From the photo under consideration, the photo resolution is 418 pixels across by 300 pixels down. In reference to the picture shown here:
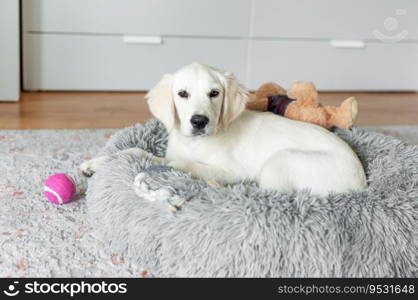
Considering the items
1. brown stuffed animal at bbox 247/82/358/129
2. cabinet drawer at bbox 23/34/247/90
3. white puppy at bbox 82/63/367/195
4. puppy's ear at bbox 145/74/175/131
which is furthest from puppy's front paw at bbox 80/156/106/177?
cabinet drawer at bbox 23/34/247/90

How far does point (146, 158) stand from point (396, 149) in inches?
39.3

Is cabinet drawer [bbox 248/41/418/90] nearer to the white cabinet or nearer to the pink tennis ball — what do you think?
the white cabinet

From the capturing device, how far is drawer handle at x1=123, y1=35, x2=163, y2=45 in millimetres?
3824

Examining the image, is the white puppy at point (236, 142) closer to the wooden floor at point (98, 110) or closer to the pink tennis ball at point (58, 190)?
the pink tennis ball at point (58, 190)

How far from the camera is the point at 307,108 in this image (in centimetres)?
243

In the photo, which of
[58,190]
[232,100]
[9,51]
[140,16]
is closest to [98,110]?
[9,51]

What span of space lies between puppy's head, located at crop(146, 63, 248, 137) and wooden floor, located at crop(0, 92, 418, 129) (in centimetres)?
116

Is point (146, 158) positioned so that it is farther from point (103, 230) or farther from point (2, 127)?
point (2, 127)

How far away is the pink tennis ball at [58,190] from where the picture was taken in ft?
6.73

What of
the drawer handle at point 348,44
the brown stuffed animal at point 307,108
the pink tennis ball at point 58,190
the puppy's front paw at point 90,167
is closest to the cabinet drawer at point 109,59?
the drawer handle at point 348,44

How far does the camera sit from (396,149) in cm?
227

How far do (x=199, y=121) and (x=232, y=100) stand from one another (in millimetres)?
177

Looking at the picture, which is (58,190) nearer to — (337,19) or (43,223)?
(43,223)

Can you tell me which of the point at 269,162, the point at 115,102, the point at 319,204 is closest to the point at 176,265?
the point at 319,204
